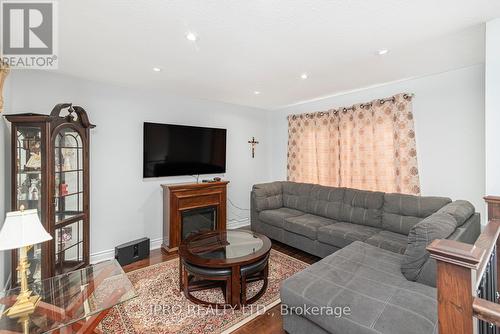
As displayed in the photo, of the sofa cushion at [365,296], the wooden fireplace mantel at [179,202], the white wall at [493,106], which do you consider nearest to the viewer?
the sofa cushion at [365,296]

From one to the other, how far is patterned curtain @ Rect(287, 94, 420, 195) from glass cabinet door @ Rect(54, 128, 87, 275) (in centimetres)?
350

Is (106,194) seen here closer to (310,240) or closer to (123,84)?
(123,84)

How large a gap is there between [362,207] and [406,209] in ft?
1.77

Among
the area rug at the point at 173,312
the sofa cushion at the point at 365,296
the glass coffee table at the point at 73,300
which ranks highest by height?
the sofa cushion at the point at 365,296

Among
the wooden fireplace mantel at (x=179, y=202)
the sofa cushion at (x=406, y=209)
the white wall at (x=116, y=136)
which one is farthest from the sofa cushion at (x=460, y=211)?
the white wall at (x=116, y=136)

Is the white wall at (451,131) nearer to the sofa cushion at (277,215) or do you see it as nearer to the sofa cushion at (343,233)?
the sofa cushion at (343,233)

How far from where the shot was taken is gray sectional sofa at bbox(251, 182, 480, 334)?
1442 millimetres

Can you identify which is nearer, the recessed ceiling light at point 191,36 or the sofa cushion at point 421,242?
the sofa cushion at point 421,242

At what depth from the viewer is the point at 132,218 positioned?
3406mm

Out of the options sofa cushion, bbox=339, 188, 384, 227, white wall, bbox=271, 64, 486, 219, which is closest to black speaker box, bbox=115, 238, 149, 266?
sofa cushion, bbox=339, 188, 384, 227

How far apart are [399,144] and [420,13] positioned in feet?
6.42

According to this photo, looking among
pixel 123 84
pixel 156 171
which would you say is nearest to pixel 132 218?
pixel 156 171

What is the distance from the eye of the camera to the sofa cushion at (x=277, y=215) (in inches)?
141

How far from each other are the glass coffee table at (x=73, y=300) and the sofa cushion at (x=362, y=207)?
285cm
